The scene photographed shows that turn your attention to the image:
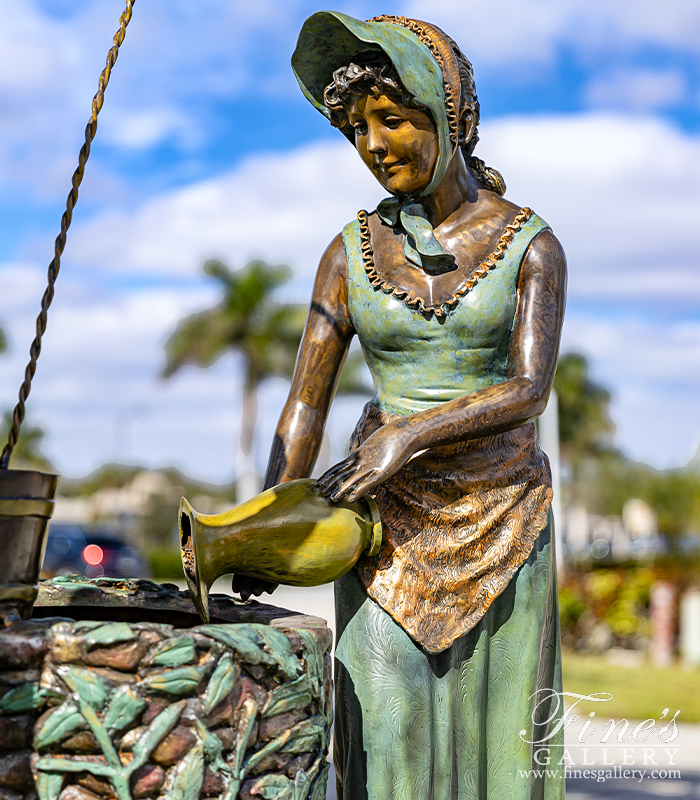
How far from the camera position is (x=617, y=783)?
559cm

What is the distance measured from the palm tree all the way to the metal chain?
19.6 meters

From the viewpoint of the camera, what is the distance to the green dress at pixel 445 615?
7.46 feet

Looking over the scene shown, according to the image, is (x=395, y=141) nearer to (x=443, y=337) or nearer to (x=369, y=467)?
(x=443, y=337)

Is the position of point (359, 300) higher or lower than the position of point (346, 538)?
higher

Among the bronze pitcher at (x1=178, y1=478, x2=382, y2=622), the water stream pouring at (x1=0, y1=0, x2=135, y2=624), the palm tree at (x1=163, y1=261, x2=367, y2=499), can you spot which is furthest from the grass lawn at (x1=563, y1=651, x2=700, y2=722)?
the palm tree at (x1=163, y1=261, x2=367, y2=499)

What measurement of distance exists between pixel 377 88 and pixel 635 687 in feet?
24.4

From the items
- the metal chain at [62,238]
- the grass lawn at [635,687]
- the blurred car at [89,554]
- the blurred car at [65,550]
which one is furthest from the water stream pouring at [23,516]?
the blurred car at [89,554]

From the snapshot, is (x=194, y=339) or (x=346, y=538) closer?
(x=346, y=538)

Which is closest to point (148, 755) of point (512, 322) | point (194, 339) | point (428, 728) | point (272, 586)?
point (272, 586)

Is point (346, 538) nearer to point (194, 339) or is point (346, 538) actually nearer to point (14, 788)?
point (14, 788)

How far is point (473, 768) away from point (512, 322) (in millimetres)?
948

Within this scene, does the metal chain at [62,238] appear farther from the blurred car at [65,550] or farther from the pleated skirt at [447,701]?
the blurred car at [65,550]

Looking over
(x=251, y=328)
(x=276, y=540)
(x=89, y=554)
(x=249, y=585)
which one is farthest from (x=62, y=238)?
(x=251, y=328)

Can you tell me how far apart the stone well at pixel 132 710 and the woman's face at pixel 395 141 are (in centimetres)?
104
